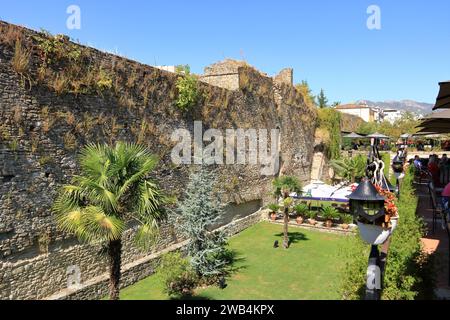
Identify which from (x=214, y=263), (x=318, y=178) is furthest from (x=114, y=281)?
(x=318, y=178)

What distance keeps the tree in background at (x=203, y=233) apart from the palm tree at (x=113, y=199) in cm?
422

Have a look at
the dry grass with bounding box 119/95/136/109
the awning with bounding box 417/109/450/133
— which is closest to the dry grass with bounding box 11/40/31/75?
the dry grass with bounding box 119/95/136/109

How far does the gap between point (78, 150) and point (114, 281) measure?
3.98 m

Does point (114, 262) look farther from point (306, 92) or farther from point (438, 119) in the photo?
point (306, 92)

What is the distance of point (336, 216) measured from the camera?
17984 mm

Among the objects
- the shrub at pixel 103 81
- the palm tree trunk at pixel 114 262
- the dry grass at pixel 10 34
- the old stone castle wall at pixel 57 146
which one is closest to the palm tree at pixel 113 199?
the palm tree trunk at pixel 114 262

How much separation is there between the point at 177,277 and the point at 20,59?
22.7 feet

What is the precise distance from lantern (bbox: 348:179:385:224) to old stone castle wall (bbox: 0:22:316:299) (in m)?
7.00

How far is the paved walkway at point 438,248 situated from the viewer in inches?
295

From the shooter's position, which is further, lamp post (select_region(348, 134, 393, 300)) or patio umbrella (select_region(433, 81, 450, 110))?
patio umbrella (select_region(433, 81, 450, 110))

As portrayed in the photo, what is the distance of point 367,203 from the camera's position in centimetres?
445

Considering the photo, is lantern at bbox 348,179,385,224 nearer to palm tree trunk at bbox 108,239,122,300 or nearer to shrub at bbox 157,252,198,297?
palm tree trunk at bbox 108,239,122,300

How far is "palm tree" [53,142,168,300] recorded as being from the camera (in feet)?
24.6
